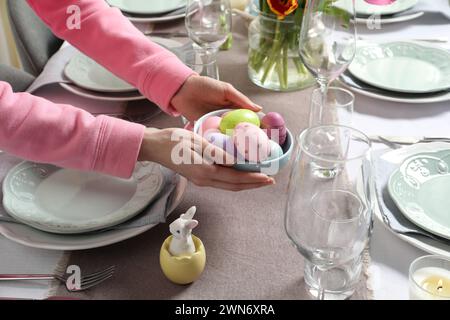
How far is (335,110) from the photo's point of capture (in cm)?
98

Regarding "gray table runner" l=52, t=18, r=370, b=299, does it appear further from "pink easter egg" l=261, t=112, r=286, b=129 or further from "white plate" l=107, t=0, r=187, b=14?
"white plate" l=107, t=0, r=187, b=14

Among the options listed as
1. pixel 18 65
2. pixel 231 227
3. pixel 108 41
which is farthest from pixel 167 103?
pixel 18 65

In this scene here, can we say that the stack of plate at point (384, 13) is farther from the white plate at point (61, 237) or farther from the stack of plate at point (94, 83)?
the white plate at point (61, 237)

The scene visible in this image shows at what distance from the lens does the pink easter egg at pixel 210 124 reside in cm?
87

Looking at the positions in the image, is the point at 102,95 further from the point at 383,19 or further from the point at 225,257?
the point at 383,19

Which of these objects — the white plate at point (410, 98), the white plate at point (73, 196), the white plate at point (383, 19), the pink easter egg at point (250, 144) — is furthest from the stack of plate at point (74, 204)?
the white plate at point (383, 19)

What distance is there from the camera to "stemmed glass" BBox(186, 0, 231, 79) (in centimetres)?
107

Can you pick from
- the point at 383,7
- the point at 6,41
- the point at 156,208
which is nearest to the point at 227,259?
the point at 156,208

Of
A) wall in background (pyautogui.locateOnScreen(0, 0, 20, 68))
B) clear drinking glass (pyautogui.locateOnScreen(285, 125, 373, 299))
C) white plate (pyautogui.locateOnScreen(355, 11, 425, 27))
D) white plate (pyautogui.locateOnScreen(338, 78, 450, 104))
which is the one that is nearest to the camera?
clear drinking glass (pyautogui.locateOnScreen(285, 125, 373, 299))

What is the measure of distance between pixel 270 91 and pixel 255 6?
0.18 metres

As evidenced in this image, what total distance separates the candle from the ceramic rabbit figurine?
254 mm

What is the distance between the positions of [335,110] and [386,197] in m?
0.23

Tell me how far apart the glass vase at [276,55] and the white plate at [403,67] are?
4.2 inches

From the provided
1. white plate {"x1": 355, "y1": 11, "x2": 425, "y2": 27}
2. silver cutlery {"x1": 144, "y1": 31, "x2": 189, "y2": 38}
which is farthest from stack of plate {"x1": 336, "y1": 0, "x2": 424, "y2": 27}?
silver cutlery {"x1": 144, "y1": 31, "x2": 189, "y2": 38}
